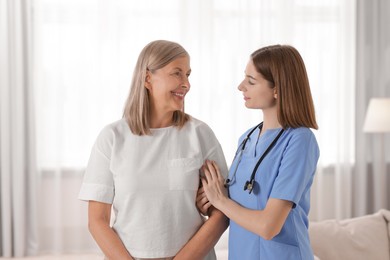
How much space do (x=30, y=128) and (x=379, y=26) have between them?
3007 millimetres

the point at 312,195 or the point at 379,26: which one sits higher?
the point at 379,26

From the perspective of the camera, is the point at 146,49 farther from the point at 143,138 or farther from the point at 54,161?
the point at 54,161

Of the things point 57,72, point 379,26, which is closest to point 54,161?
point 57,72

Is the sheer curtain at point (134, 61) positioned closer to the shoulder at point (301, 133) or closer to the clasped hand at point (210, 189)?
the clasped hand at point (210, 189)

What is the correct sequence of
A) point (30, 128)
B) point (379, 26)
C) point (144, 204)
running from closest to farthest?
1. point (144, 204)
2. point (30, 128)
3. point (379, 26)

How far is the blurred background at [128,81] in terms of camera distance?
471cm

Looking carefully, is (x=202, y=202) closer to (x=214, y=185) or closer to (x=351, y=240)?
(x=214, y=185)

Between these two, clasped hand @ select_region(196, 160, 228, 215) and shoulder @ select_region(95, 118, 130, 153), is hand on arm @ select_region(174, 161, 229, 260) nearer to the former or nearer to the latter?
clasped hand @ select_region(196, 160, 228, 215)

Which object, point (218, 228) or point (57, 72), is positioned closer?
point (218, 228)

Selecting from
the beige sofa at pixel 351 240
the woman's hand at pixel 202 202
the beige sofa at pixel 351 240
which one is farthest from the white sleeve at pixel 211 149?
the beige sofa at pixel 351 240

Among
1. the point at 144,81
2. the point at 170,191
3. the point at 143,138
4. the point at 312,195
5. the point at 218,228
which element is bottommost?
the point at 312,195

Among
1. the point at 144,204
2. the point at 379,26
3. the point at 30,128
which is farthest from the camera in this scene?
the point at 379,26

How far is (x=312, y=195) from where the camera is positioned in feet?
16.7

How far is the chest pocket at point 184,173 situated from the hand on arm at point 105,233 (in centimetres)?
24
